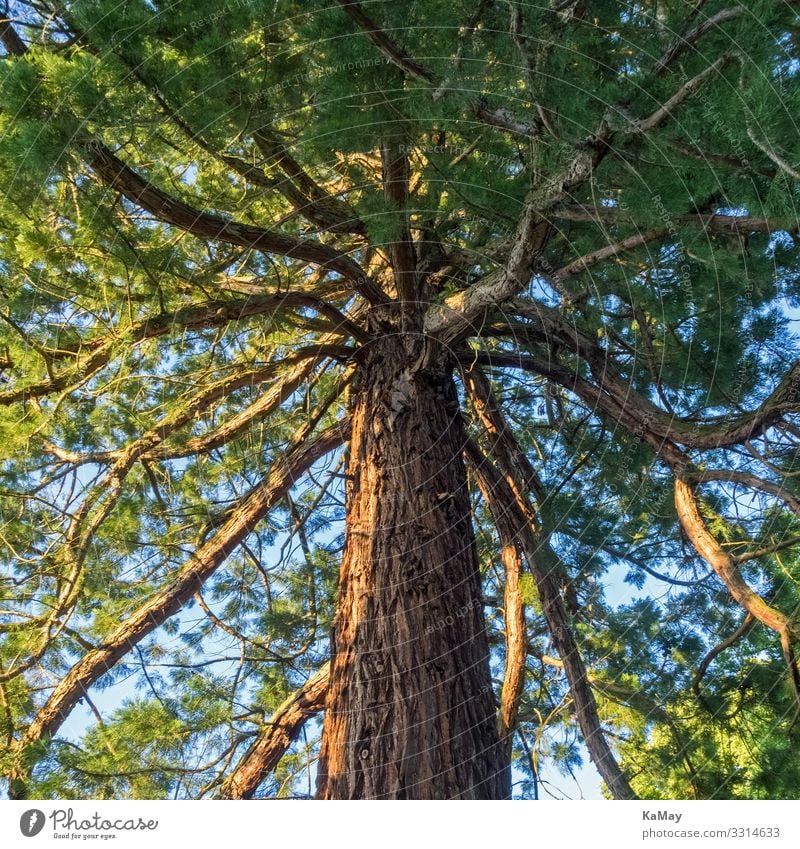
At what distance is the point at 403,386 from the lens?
2.89 meters

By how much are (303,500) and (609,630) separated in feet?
5.05

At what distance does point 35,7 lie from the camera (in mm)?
2463

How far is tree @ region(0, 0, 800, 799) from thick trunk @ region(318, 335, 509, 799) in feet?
0.04

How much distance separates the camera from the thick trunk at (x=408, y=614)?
2160mm

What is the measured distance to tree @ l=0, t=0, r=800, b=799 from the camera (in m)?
2.04

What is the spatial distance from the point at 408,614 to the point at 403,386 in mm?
895
